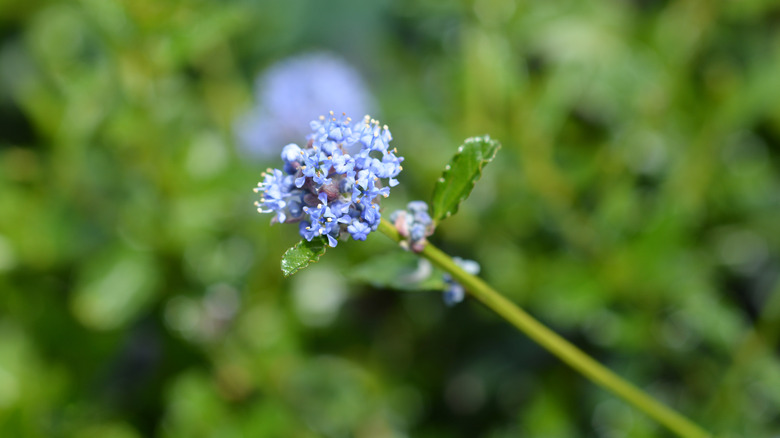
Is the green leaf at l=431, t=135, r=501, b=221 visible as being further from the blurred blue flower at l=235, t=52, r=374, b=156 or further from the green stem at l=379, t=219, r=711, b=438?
the blurred blue flower at l=235, t=52, r=374, b=156

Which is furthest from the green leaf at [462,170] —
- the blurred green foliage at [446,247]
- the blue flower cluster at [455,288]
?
the blurred green foliage at [446,247]

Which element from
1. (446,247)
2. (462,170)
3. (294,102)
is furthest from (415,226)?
(294,102)

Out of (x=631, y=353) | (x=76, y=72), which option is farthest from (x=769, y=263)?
(x=76, y=72)

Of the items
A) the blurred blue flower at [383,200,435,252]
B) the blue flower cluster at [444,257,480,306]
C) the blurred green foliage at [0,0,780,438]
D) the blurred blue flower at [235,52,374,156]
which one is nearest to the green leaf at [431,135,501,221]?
the blurred blue flower at [383,200,435,252]

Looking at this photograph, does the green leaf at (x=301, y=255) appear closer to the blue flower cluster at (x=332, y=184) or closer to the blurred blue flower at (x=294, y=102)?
the blue flower cluster at (x=332, y=184)

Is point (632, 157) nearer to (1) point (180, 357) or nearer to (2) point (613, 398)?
(2) point (613, 398)

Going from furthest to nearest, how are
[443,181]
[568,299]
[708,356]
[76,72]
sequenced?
[76,72] < [708,356] < [568,299] < [443,181]
